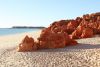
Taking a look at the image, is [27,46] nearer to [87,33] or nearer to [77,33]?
[77,33]

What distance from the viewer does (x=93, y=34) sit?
105ft

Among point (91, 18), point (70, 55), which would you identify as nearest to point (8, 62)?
point (70, 55)

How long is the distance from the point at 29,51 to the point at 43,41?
193cm

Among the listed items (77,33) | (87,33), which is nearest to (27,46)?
(77,33)

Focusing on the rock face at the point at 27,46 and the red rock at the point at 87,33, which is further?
the red rock at the point at 87,33

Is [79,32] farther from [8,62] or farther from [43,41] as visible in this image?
[8,62]

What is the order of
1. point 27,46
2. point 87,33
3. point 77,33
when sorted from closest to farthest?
1. point 27,46
2. point 87,33
3. point 77,33

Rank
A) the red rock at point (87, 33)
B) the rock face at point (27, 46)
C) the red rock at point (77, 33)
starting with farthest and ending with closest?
the red rock at point (77, 33) < the red rock at point (87, 33) < the rock face at point (27, 46)

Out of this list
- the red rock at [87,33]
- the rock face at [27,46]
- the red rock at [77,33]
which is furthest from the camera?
the red rock at [77,33]

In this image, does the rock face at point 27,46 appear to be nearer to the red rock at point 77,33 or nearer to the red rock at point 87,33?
the red rock at point 77,33

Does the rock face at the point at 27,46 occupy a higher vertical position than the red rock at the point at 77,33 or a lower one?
lower

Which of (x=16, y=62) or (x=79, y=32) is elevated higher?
(x=79, y=32)

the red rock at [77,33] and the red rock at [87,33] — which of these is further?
the red rock at [77,33]

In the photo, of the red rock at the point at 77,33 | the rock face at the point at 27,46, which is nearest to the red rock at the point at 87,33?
the red rock at the point at 77,33
